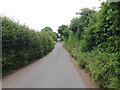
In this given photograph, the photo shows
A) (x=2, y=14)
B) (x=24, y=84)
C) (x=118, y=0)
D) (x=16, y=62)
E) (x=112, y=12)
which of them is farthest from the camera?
(x=16, y=62)

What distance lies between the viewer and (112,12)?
10344 mm

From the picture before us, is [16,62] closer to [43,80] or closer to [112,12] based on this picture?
[43,80]

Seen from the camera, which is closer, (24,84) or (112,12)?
(112,12)

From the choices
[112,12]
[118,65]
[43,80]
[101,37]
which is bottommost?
[43,80]

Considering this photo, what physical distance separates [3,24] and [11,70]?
2990mm

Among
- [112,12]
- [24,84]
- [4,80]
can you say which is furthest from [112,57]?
[4,80]

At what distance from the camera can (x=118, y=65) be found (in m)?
8.83

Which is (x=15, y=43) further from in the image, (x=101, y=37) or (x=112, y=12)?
(x=112, y=12)

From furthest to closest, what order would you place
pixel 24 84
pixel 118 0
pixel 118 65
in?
pixel 24 84, pixel 118 0, pixel 118 65

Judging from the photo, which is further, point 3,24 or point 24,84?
point 3,24

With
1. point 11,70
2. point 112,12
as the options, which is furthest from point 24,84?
point 112,12

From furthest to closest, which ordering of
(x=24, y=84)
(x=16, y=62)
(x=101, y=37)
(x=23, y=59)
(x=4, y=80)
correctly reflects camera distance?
(x=23, y=59)
(x=16, y=62)
(x=101, y=37)
(x=4, y=80)
(x=24, y=84)

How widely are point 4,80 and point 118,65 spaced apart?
6036 millimetres

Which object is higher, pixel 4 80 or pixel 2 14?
pixel 2 14
